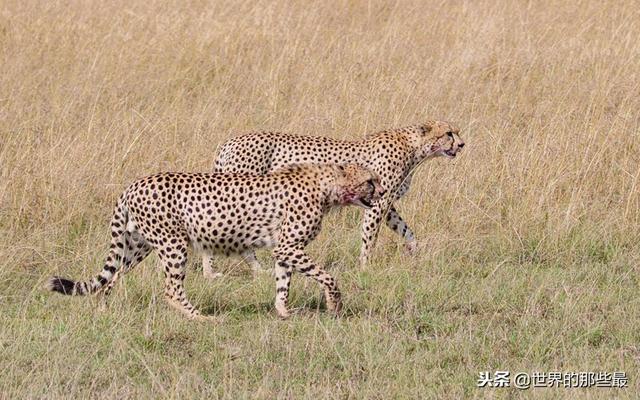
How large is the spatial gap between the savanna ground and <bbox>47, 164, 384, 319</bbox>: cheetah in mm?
119

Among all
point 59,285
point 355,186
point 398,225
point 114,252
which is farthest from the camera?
point 398,225

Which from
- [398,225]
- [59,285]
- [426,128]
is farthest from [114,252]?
[426,128]

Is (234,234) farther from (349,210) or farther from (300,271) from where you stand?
(349,210)

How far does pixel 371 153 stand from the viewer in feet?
23.4

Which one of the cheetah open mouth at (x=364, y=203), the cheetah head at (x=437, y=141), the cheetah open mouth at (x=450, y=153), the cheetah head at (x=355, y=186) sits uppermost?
the cheetah head at (x=355, y=186)

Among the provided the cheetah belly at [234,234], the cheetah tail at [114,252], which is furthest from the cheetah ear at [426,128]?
the cheetah tail at [114,252]

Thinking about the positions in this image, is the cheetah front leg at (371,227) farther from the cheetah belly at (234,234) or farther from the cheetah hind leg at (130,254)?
the cheetah hind leg at (130,254)

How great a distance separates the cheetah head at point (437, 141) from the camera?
7219 mm

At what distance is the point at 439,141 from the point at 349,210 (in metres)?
0.66

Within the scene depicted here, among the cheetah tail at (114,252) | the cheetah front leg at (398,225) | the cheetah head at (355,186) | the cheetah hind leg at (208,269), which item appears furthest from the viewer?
the cheetah front leg at (398,225)

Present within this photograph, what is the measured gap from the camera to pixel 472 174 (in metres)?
7.64

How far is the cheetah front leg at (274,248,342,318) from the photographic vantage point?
572 cm

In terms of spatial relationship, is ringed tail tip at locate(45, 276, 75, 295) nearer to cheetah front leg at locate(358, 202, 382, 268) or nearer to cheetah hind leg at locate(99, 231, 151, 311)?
cheetah hind leg at locate(99, 231, 151, 311)

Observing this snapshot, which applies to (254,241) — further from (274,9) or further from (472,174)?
(274,9)
